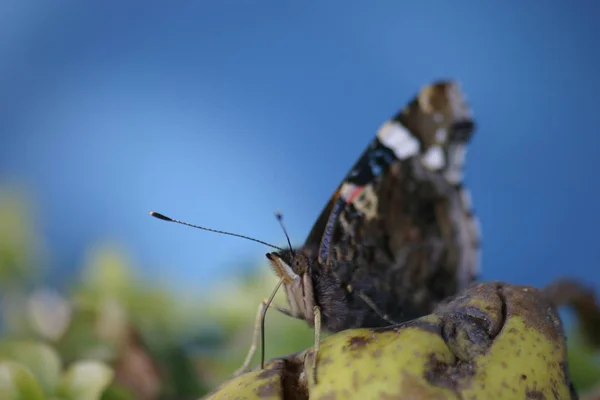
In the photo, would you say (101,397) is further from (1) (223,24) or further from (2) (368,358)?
(1) (223,24)

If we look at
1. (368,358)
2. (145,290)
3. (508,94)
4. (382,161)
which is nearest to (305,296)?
(368,358)

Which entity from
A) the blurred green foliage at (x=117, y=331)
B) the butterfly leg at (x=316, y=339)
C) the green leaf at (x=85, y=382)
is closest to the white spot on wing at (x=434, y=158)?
the blurred green foliage at (x=117, y=331)

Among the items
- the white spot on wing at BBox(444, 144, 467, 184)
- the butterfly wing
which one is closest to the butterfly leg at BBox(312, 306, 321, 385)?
the butterfly wing

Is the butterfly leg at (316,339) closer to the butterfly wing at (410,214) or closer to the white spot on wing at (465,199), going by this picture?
the butterfly wing at (410,214)

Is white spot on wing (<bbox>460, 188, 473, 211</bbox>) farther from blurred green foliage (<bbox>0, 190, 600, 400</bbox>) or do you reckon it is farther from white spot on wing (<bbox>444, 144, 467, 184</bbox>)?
blurred green foliage (<bbox>0, 190, 600, 400</bbox>)

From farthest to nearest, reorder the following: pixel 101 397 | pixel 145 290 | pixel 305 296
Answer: pixel 145 290 → pixel 101 397 → pixel 305 296
